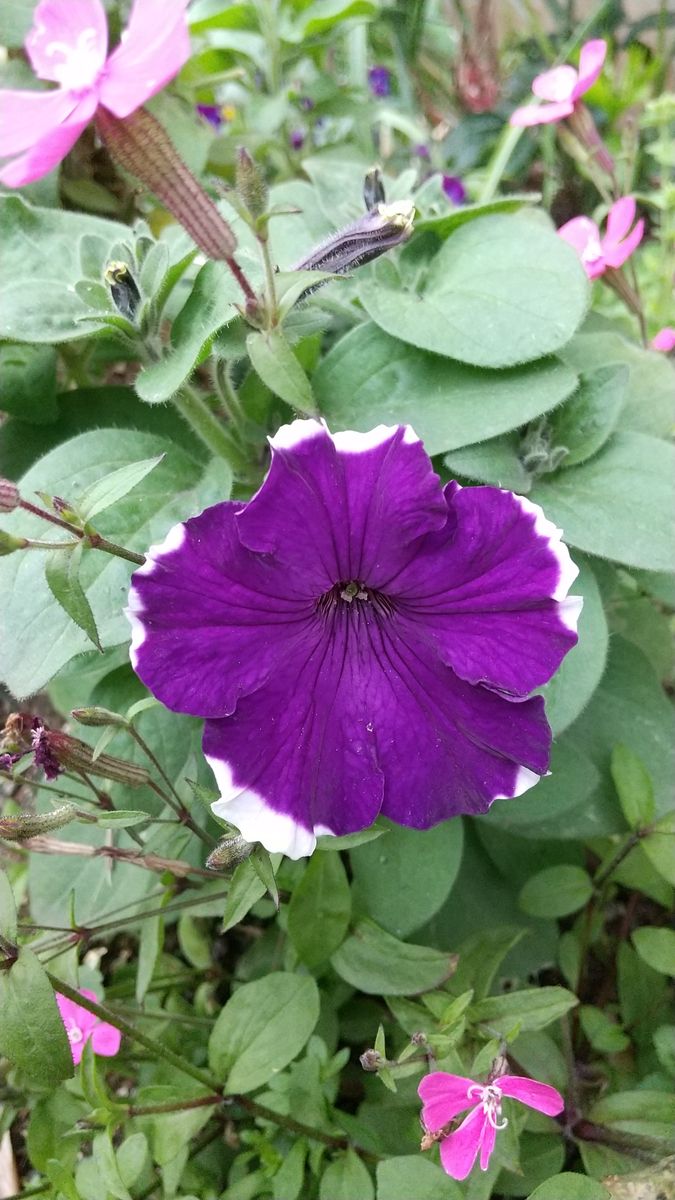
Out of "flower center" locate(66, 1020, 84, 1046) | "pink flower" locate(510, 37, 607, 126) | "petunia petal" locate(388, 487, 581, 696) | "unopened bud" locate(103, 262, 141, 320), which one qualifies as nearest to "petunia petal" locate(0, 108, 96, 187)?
"unopened bud" locate(103, 262, 141, 320)

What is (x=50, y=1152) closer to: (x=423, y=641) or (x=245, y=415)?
(x=423, y=641)

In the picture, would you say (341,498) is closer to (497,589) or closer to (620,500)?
(497,589)

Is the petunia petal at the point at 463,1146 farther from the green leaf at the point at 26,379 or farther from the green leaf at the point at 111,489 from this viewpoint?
the green leaf at the point at 26,379

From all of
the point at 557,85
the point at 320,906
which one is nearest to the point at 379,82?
the point at 557,85

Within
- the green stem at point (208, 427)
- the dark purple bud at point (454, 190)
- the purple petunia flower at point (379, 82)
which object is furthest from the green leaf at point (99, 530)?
the purple petunia flower at point (379, 82)

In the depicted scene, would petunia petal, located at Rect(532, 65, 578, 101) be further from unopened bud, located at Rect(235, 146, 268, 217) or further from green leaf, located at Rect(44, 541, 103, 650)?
green leaf, located at Rect(44, 541, 103, 650)

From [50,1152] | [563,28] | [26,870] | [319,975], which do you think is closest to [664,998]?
[319,975]
